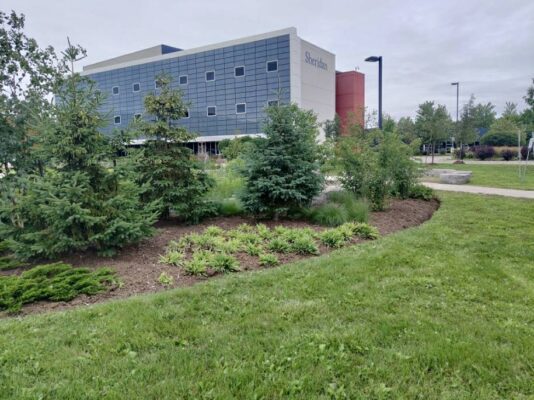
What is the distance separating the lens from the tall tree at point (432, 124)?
26.1 metres

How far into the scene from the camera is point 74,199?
16.4 ft

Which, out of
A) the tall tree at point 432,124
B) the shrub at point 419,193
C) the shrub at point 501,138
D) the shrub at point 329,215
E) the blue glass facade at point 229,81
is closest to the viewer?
the shrub at point 329,215

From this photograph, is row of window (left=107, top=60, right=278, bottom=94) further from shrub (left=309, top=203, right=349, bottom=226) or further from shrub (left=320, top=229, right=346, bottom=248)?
shrub (left=320, top=229, right=346, bottom=248)

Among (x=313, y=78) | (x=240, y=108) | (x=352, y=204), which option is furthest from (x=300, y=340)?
(x=240, y=108)

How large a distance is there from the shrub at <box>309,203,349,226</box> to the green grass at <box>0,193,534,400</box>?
2591 mm

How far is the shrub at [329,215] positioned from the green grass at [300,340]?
2.59 metres

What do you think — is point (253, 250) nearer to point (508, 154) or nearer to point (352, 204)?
point (352, 204)

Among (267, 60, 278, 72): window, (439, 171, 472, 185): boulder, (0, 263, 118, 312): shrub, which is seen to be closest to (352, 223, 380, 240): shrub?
(0, 263, 118, 312): shrub

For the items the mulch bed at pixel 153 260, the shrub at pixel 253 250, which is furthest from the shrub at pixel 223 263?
the shrub at pixel 253 250

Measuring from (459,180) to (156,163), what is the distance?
1182cm

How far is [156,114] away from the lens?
7.25 metres

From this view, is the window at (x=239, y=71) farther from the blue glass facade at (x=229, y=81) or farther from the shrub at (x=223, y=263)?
the shrub at (x=223, y=263)

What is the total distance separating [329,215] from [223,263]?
3.10m

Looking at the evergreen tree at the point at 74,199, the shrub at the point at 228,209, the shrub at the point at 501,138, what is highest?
the shrub at the point at 501,138
